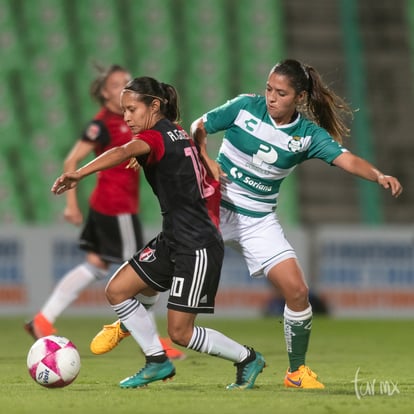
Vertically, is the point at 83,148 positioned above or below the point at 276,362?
above

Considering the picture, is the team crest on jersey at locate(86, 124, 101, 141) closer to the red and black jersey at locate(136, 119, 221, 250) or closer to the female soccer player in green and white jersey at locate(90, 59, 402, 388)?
the female soccer player in green and white jersey at locate(90, 59, 402, 388)

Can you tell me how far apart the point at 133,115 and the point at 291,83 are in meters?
0.90

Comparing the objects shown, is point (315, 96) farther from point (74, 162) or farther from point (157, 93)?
point (74, 162)

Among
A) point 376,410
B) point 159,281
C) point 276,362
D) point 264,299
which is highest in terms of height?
point 159,281

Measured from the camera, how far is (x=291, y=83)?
6.15 meters

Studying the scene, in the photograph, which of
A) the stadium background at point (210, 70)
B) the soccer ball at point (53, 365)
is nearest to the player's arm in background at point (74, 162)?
the soccer ball at point (53, 365)

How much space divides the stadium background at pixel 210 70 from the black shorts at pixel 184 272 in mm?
7914

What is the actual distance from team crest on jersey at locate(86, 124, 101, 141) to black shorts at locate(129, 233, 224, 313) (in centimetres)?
254

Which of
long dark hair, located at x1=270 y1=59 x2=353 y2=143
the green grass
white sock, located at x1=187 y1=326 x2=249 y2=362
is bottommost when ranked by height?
the green grass

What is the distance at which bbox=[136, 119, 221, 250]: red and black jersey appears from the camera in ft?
18.9

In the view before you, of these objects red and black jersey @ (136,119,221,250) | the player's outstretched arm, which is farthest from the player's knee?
the player's outstretched arm

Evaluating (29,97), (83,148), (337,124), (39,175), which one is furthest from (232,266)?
(337,124)

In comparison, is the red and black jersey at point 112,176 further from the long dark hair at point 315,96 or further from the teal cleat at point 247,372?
the teal cleat at point 247,372

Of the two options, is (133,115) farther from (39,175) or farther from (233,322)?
(39,175)
